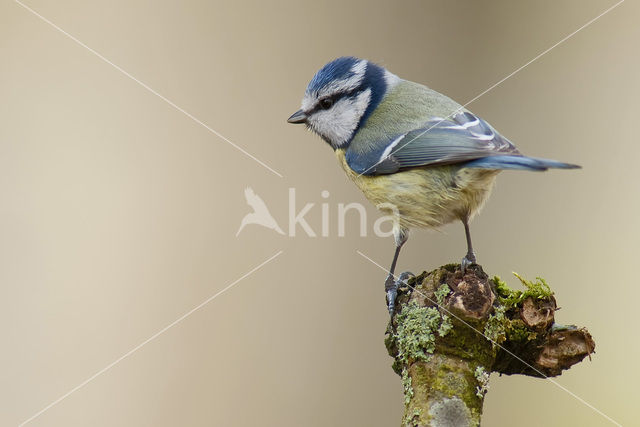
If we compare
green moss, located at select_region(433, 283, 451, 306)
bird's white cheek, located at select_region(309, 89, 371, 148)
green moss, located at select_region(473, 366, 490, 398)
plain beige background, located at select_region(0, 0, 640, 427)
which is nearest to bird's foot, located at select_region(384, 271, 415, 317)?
green moss, located at select_region(433, 283, 451, 306)

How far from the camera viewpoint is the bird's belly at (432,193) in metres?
1.79

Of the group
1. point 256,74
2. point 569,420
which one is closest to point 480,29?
point 256,74

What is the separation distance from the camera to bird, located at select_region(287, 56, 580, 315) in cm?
177

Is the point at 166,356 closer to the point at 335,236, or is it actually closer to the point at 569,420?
the point at 335,236

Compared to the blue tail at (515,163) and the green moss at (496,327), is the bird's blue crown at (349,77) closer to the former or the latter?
the blue tail at (515,163)

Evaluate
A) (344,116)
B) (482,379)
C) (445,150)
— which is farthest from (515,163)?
(344,116)

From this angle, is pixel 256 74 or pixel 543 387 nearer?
pixel 543 387

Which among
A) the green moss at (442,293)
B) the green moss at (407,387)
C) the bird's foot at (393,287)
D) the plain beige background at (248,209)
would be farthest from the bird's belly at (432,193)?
the plain beige background at (248,209)

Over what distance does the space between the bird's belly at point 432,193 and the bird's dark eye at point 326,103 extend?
0.35m

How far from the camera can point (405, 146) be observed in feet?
6.26

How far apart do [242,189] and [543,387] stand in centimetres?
178

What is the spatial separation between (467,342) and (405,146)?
0.75m

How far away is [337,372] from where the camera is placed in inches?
126

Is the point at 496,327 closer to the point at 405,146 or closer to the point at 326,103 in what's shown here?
the point at 405,146
